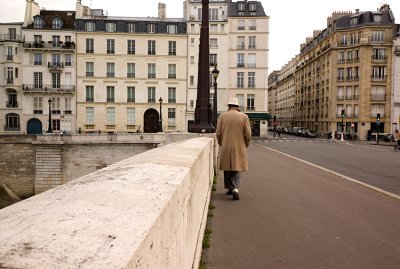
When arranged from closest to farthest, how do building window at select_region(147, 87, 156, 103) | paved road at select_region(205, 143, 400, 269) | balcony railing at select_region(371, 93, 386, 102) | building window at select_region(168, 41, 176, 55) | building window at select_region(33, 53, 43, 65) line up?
1. paved road at select_region(205, 143, 400, 269)
2. building window at select_region(33, 53, 43, 65)
3. building window at select_region(147, 87, 156, 103)
4. building window at select_region(168, 41, 176, 55)
5. balcony railing at select_region(371, 93, 386, 102)

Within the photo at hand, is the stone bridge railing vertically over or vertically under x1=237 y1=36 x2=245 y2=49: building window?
under

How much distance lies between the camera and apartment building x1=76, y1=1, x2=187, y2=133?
54.0m

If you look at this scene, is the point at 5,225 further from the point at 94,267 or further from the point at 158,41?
the point at 158,41

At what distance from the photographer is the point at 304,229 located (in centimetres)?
533

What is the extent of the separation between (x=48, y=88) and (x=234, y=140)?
164 ft

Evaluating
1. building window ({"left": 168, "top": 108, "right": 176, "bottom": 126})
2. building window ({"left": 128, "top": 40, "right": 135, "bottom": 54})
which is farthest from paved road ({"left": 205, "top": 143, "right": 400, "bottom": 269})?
building window ({"left": 128, "top": 40, "right": 135, "bottom": 54})

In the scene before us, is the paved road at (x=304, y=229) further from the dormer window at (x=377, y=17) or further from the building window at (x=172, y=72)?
the dormer window at (x=377, y=17)

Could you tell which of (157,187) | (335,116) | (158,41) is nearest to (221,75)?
(158,41)

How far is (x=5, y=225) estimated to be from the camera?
1352 millimetres

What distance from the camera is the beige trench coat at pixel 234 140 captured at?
724cm

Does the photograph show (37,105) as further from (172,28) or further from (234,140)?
(234,140)

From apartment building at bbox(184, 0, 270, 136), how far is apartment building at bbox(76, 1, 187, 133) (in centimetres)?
286

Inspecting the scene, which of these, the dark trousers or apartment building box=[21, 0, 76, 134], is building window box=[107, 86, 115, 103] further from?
the dark trousers

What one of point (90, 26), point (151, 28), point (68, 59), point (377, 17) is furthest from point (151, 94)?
point (377, 17)
